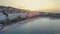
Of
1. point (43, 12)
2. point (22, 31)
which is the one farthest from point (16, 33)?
point (43, 12)

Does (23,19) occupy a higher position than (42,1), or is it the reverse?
(42,1)

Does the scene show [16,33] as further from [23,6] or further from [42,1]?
[42,1]

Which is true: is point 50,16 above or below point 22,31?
above

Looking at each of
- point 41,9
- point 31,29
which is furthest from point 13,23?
point 41,9

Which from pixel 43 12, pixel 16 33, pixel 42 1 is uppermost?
pixel 42 1

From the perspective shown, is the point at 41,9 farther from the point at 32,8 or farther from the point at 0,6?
the point at 0,6

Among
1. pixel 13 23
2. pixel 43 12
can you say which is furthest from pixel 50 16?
pixel 13 23

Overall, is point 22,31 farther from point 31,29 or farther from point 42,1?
point 42,1
